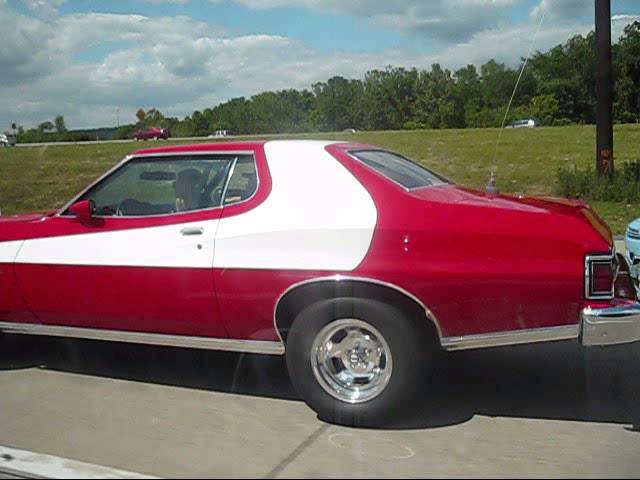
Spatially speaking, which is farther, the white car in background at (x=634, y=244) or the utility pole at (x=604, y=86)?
the utility pole at (x=604, y=86)

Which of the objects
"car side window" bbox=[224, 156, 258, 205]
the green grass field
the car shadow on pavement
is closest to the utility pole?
the green grass field

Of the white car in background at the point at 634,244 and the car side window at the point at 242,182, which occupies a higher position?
the car side window at the point at 242,182

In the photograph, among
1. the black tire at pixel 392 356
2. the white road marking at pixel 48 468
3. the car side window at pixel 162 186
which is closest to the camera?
the white road marking at pixel 48 468

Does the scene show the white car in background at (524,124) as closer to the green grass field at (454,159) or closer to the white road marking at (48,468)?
the green grass field at (454,159)

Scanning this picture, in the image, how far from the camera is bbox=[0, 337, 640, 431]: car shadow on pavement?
4723 millimetres

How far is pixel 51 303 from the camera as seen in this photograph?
17.2 ft

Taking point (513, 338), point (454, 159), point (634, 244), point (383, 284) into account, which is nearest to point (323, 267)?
point (383, 284)

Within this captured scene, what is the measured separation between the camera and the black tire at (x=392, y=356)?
170 inches

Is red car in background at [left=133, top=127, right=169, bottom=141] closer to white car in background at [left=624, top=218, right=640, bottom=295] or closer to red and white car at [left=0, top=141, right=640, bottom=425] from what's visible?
red and white car at [left=0, top=141, right=640, bottom=425]

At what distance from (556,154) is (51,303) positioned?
1590 centimetres

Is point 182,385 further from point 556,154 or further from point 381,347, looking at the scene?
point 556,154

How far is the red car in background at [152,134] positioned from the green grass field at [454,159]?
3.55 feet

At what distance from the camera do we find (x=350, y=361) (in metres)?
4.50

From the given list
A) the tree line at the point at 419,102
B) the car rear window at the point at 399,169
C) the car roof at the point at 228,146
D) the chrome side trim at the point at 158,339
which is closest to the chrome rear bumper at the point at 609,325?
the car rear window at the point at 399,169
